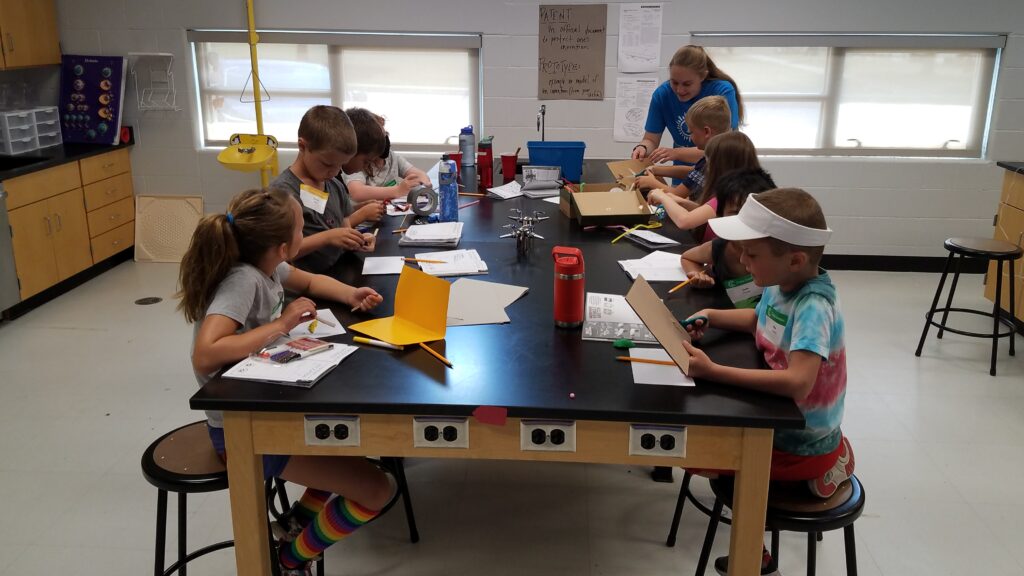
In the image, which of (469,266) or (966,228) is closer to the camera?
(469,266)

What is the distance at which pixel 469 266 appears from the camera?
8.49 feet

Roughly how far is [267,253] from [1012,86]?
510 centimetres

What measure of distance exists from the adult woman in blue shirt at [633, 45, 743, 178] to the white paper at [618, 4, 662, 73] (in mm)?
1030

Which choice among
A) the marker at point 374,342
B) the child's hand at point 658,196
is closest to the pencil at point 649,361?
the marker at point 374,342

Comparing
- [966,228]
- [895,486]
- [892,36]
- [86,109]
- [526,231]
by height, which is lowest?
[895,486]

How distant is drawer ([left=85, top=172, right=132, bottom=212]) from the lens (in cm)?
507

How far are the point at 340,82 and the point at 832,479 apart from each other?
460 cm

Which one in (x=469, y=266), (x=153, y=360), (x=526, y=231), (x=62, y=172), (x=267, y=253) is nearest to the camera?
(x=267, y=253)

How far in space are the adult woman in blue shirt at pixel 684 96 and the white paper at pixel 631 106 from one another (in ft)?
3.26

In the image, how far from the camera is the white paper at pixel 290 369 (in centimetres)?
173

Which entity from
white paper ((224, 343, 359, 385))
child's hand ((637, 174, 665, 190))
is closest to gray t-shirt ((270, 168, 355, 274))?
white paper ((224, 343, 359, 385))

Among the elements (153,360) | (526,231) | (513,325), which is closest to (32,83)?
(153,360)

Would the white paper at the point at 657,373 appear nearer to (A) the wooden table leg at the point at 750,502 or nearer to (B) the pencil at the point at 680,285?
(A) the wooden table leg at the point at 750,502

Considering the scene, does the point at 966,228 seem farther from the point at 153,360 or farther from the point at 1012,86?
the point at 153,360
